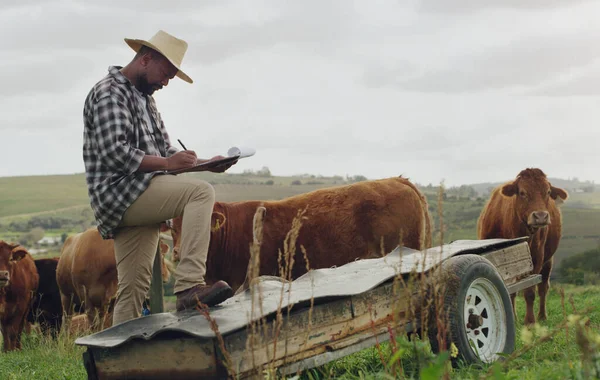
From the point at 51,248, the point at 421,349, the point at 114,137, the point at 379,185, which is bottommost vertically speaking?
the point at 51,248

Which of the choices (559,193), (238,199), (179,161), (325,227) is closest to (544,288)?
(559,193)

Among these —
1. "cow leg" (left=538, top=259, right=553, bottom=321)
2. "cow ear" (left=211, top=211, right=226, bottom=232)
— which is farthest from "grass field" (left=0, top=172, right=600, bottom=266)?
"cow ear" (left=211, top=211, right=226, bottom=232)

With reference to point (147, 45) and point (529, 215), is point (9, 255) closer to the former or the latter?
point (147, 45)

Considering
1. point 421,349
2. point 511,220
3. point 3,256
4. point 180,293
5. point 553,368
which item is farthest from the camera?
point 3,256

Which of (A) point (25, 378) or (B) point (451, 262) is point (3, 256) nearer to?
(A) point (25, 378)

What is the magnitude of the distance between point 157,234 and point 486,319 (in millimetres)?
2711

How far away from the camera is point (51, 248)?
79.2 m

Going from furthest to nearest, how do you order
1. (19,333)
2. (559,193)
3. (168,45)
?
1. (19,333)
2. (559,193)
3. (168,45)

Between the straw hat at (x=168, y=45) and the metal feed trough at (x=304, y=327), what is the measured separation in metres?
1.93

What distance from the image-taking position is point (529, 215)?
11.5m

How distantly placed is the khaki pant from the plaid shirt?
10 centimetres

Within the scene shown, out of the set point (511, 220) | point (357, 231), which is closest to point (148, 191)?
point (357, 231)

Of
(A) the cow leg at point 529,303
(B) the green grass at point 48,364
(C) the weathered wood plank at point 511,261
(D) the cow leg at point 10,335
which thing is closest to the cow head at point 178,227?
(B) the green grass at point 48,364

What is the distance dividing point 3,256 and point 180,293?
8709mm
